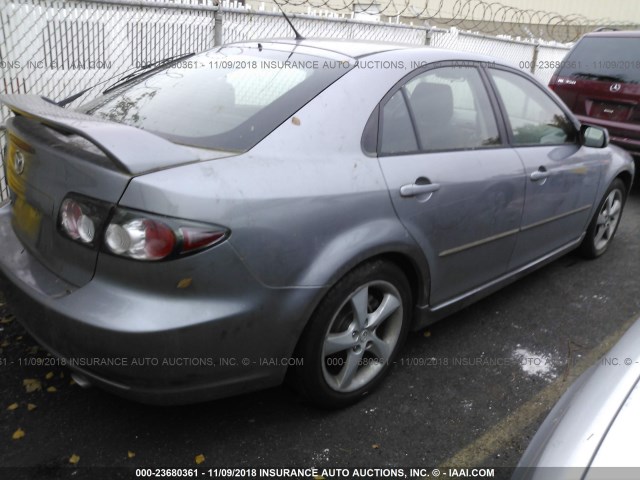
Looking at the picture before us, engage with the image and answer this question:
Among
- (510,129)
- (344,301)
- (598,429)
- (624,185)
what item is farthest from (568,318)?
(598,429)

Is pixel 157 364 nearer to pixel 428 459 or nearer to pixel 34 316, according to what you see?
pixel 34 316

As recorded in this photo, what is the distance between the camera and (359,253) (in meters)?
2.26

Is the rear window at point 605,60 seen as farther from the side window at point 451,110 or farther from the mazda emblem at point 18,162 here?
the mazda emblem at point 18,162

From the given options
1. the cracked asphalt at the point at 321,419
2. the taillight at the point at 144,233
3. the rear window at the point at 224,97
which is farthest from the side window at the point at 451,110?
the taillight at the point at 144,233

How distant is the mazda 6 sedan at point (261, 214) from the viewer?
1.88 m

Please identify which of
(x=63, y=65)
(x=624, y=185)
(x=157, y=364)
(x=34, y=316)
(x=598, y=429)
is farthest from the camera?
(x=63, y=65)

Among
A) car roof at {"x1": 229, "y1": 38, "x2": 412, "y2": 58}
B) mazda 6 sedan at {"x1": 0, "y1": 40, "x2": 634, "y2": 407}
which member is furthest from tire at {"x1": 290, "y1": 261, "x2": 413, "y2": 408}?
car roof at {"x1": 229, "y1": 38, "x2": 412, "y2": 58}

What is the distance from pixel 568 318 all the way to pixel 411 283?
148cm

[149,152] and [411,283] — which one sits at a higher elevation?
[149,152]

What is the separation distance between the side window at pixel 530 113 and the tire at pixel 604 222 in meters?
0.87

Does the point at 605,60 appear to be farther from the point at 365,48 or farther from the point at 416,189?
the point at 416,189

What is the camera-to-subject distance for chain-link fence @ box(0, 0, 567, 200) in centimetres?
477

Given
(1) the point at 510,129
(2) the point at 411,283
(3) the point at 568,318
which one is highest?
(1) the point at 510,129

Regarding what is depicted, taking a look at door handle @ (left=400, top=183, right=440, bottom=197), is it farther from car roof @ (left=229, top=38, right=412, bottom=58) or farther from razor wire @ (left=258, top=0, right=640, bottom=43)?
razor wire @ (left=258, top=0, right=640, bottom=43)
